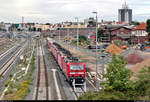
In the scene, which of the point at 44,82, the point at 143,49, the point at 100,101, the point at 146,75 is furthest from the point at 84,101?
the point at 143,49

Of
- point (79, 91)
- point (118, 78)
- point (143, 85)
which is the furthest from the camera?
point (79, 91)

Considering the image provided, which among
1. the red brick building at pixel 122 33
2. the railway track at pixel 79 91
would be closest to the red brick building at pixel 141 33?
the red brick building at pixel 122 33

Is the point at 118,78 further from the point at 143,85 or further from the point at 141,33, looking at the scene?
the point at 141,33

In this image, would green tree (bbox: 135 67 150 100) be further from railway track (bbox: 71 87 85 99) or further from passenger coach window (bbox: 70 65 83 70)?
passenger coach window (bbox: 70 65 83 70)

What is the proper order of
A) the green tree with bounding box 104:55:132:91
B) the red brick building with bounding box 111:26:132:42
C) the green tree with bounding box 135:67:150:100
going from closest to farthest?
the green tree with bounding box 135:67:150:100 < the green tree with bounding box 104:55:132:91 < the red brick building with bounding box 111:26:132:42

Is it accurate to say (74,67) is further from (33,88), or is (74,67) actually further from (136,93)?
(136,93)

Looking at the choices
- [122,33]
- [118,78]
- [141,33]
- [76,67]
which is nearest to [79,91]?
[76,67]

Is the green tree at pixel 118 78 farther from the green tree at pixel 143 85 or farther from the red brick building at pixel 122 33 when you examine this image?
the red brick building at pixel 122 33

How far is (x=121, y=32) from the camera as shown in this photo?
4486 inches

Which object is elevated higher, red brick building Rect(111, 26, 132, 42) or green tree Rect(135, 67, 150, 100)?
red brick building Rect(111, 26, 132, 42)

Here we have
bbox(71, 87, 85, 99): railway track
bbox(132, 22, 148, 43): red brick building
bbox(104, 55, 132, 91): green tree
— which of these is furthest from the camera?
bbox(132, 22, 148, 43): red brick building

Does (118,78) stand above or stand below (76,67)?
above

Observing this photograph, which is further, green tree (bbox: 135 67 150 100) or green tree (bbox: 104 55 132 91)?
green tree (bbox: 104 55 132 91)

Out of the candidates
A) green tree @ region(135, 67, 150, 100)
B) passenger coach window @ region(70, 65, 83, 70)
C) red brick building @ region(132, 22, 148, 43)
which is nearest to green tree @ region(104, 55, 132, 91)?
green tree @ region(135, 67, 150, 100)
